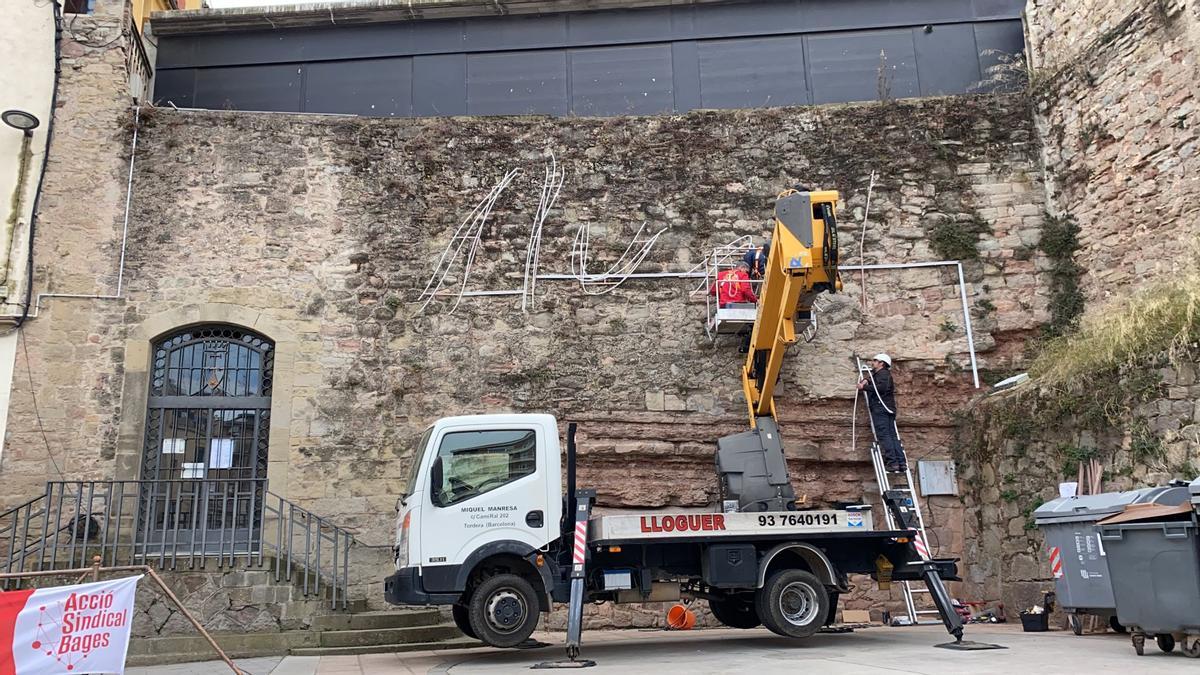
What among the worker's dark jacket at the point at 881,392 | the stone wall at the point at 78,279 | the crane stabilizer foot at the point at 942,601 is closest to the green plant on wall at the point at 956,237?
the worker's dark jacket at the point at 881,392

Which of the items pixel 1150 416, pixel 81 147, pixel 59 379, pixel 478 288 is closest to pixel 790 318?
pixel 1150 416

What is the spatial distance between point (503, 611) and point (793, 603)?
2435mm

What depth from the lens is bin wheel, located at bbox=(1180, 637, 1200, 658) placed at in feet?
19.9

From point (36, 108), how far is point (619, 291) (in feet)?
25.3

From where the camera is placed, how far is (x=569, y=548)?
25.5 feet

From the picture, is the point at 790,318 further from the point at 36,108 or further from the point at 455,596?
the point at 36,108

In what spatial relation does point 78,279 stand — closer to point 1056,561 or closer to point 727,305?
point 727,305

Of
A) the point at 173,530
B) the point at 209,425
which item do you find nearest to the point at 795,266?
the point at 209,425

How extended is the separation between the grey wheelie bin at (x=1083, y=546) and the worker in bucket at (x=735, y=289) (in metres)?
4.16

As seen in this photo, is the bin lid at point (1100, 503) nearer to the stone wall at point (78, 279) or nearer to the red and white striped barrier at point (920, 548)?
the red and white striped barrier at point (920, 548)

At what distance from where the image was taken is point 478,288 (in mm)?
11492

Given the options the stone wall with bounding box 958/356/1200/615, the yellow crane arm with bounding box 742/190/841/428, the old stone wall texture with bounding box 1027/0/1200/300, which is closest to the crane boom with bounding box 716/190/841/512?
the yellow crane arm with bounding box 742/190/841/428

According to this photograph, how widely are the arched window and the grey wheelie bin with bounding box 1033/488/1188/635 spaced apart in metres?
8.14

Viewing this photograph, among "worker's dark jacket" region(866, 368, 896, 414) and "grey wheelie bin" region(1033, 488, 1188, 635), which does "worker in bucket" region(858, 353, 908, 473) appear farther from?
"grey wheelie bin" region(1033, 488, 1188, 635)
